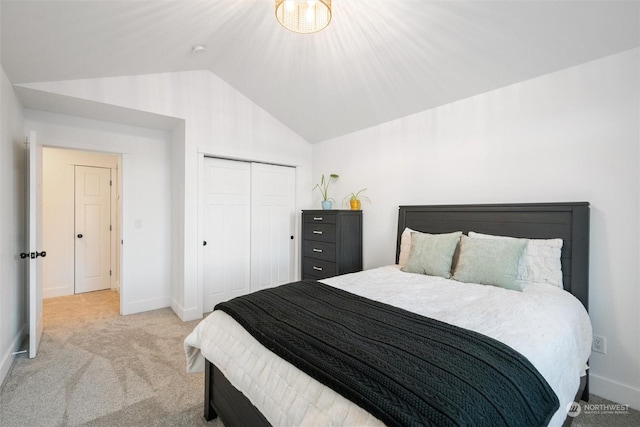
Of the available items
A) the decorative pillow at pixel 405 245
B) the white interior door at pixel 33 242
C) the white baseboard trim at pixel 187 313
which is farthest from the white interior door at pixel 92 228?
the decorative pillow at pixel 405 245

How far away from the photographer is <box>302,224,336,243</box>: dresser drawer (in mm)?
3371

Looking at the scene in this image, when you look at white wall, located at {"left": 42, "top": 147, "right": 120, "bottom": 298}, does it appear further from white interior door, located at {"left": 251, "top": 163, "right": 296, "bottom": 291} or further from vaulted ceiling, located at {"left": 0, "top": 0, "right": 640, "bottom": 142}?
white interior door, located at {"left": 251, "top": 163, "right": 296, "bottom": 291}

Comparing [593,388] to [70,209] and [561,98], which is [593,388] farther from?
[70,209]

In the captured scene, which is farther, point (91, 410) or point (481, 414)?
point (91, 410)

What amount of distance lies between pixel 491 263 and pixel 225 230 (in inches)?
115

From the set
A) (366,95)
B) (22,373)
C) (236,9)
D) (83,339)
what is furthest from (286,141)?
(22,373)

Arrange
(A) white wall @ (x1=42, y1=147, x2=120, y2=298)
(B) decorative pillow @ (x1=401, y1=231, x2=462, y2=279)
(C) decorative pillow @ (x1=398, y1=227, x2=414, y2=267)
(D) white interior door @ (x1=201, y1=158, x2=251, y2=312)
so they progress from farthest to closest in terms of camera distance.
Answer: (A) white wall @ (x1=42, y1=147, x2=120, y2=298)
(D) white interior door @ (x1=201, y1=158, x2=251, y2=312)
(C) decorative pillow @ (x1=398, y1=227, x2=414, y2=267)
(B) decorative pillow @ (x1=401, y1=231, x2=462, y2=279)

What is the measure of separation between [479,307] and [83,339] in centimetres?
339

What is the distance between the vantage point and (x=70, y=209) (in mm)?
4223

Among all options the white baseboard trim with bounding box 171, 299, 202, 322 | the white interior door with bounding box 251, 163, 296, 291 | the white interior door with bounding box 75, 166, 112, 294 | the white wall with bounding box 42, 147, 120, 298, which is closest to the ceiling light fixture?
the white interior door with bounding box 251, 163, 296, 291

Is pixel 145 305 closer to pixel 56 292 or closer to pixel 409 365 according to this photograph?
pixel 56 292

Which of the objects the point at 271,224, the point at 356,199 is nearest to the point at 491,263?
the point at 356,199

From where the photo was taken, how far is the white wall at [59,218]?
13.3 feet

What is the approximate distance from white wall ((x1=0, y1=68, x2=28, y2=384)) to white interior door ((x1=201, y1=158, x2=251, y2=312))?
1577mm
